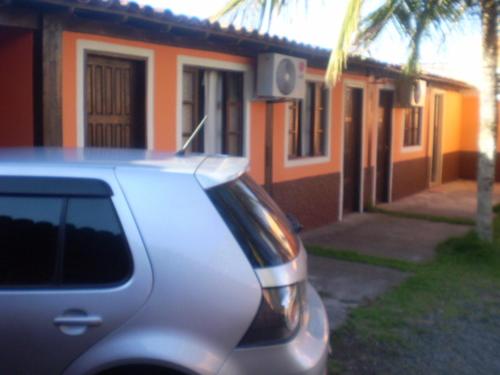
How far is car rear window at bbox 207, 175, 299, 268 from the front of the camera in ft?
10.7

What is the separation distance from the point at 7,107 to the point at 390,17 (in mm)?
4460

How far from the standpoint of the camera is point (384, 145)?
14.9 m

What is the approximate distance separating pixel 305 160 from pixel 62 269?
807 cm

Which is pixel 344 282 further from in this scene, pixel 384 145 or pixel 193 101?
pixel 384 145

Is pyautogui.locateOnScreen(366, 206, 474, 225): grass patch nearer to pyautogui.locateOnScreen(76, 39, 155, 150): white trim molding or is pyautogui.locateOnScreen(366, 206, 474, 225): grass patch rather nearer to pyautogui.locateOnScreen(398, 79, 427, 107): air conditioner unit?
pyautogui.locateOnScreen(398, 79, 427, 107): air conditioner unit

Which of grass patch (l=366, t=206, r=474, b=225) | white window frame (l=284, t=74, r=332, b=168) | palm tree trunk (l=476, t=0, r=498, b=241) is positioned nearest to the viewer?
palm tree trunk (l=476, t=0, r=498, b=241)

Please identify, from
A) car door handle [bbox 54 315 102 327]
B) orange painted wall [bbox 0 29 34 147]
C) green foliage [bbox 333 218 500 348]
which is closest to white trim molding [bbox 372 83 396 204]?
green foliage [bbox 333 218 500 348]

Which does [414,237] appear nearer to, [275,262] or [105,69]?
[105,69]

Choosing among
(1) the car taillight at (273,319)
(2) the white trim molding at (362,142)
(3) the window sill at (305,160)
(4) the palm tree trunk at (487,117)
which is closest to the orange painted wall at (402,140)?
(2) the white trim molding at (362,142)

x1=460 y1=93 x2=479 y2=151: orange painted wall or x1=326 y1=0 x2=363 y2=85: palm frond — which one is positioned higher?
x1=326 y1=0 x2=363 y2=85: palm frond

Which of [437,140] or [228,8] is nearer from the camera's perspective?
[228,8]

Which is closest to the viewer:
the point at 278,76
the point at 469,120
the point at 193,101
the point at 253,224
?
the point at 253,224

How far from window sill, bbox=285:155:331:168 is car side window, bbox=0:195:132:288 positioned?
7371 mm

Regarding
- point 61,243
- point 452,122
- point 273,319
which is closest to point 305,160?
point 273,319
